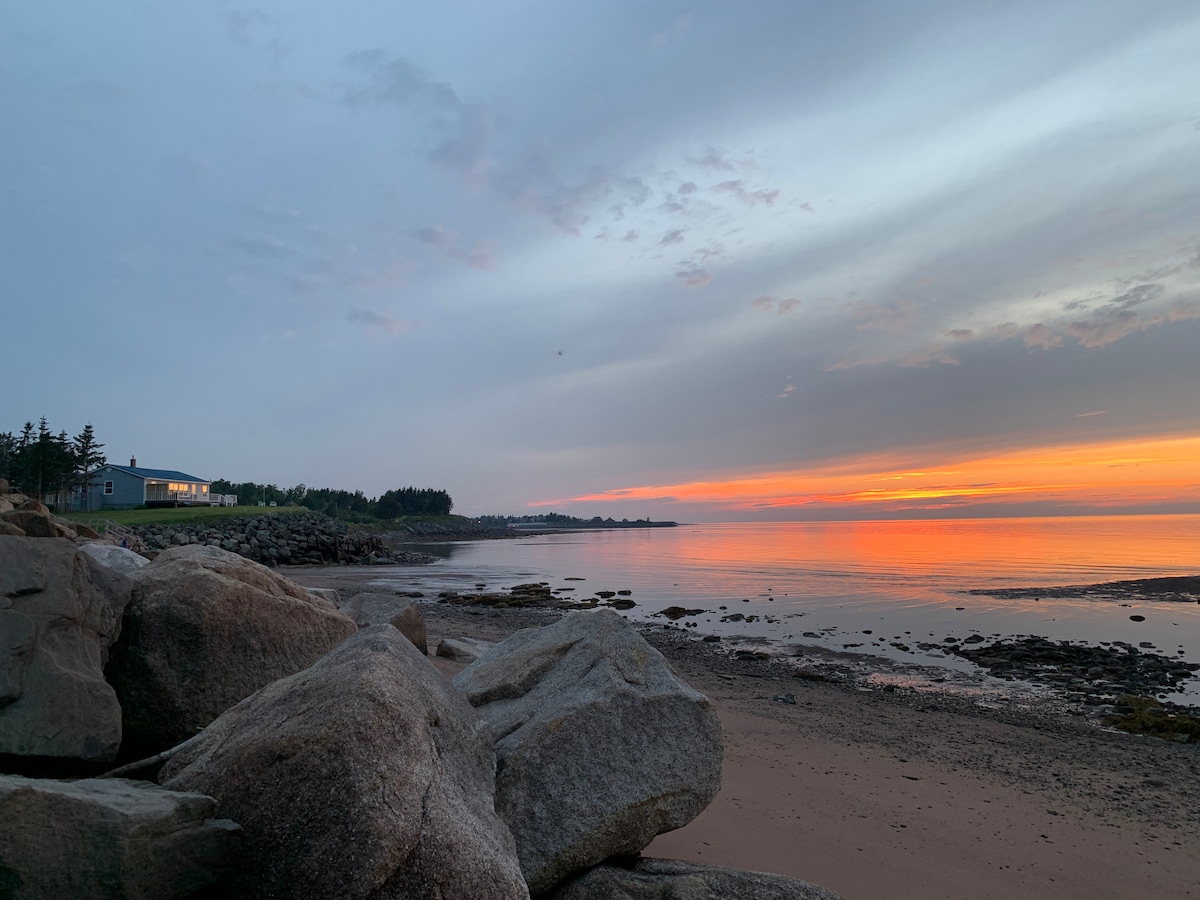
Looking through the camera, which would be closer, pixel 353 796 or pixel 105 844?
pixel 105 844

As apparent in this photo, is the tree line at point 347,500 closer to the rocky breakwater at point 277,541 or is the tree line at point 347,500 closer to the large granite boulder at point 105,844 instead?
the rocky breakwater at point 277,541

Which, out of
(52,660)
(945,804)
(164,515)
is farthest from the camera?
(164,515)

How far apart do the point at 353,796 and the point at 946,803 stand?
6939 millimetres

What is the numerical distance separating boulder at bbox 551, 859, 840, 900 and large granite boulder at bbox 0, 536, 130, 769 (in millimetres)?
3311

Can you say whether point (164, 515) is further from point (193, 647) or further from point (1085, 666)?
point (1085, 666)

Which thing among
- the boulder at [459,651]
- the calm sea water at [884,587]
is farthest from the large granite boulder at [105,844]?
the calm sea water at [884,587]

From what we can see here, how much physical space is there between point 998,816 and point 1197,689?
11194 millimetres

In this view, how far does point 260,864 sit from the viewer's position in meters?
3.13

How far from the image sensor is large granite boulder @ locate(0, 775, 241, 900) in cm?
282

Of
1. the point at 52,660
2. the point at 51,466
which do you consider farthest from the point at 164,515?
the point at 52,660

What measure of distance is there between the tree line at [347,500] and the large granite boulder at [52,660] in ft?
382

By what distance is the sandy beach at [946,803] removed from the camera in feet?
19.5

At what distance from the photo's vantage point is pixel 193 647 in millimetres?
6090

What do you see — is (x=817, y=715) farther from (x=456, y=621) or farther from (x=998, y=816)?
(x=456, y=621)
